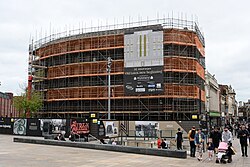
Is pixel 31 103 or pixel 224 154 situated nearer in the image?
pixel 224 154

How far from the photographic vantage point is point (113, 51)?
48.2 meters

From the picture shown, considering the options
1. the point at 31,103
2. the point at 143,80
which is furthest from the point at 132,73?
the point at 31,103

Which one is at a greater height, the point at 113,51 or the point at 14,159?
the point at 113,51

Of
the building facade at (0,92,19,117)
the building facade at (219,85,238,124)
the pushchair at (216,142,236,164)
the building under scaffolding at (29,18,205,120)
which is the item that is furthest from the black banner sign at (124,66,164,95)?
the building facade at (0,92,19,117)

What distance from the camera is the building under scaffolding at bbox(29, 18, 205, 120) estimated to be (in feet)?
143

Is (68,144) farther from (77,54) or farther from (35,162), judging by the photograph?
(77,54)

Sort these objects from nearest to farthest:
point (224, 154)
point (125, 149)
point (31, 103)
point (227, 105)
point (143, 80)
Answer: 1. point (224, 154)
2. point (125, 149)
3. point (143, 80)
4. point (31, 103)
5. point (227, 105)

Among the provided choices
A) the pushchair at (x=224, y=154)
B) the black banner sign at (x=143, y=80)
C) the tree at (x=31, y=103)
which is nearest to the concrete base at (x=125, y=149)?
the pushchair at (x=224, y=154)

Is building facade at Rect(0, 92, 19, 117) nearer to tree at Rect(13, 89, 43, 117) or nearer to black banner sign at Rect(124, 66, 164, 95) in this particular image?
tree at Rect(13, 89, 43, 117)

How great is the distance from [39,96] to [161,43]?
23221mm

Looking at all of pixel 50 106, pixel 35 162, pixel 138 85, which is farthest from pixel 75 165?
pixel 50 106

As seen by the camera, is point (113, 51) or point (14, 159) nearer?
point (14, 159)

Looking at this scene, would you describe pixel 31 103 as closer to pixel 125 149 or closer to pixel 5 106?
pixel 125 149

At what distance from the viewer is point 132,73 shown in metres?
44.9
